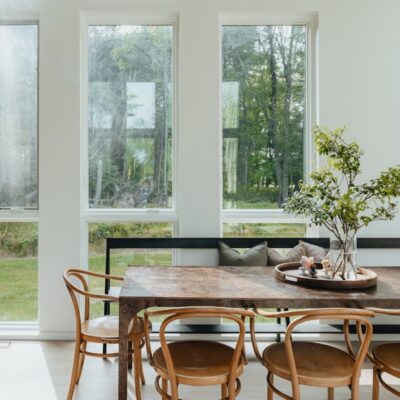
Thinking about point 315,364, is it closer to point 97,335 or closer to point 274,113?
point 97,335

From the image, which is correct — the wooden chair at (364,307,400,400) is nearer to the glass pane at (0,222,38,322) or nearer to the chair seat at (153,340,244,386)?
the chair seat at (153,340,244,386)

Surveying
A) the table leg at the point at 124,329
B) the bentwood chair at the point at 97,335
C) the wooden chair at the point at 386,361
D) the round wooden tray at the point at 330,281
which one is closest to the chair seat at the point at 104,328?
the bentwood chair at the point at 97,335

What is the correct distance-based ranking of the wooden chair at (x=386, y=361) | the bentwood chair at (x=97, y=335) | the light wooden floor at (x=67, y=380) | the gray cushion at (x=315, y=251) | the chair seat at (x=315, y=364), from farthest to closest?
the gray cushion at (x=315, y=251) < the light wooden floor at (x=67, y=380) < the bentwood chair at (x=97, y=335) < the wooden chair at (x=386, y=361) < the chair seat at (x=315, y=364)

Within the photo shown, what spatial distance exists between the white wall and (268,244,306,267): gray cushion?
0.55m

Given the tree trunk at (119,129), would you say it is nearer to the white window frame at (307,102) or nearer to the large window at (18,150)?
the large window at (18,150)

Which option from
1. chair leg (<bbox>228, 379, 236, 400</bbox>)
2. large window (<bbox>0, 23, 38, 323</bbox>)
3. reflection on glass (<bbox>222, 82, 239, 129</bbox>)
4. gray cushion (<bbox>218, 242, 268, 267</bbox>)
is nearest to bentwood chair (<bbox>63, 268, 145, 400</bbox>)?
chair leg (<bbox>228, 379, 236, 400</bbox>)

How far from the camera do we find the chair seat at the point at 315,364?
190 cm

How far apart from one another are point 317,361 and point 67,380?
5.89ft

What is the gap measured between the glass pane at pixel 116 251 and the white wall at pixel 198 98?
0.55 feet

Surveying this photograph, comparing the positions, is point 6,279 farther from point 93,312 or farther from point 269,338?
point 269,338

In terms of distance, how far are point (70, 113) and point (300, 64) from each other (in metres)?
2.16

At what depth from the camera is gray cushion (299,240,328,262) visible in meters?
3.34

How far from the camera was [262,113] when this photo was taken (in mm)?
3787

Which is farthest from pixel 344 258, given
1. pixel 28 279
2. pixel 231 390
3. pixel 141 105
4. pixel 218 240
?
pixel 28 279
